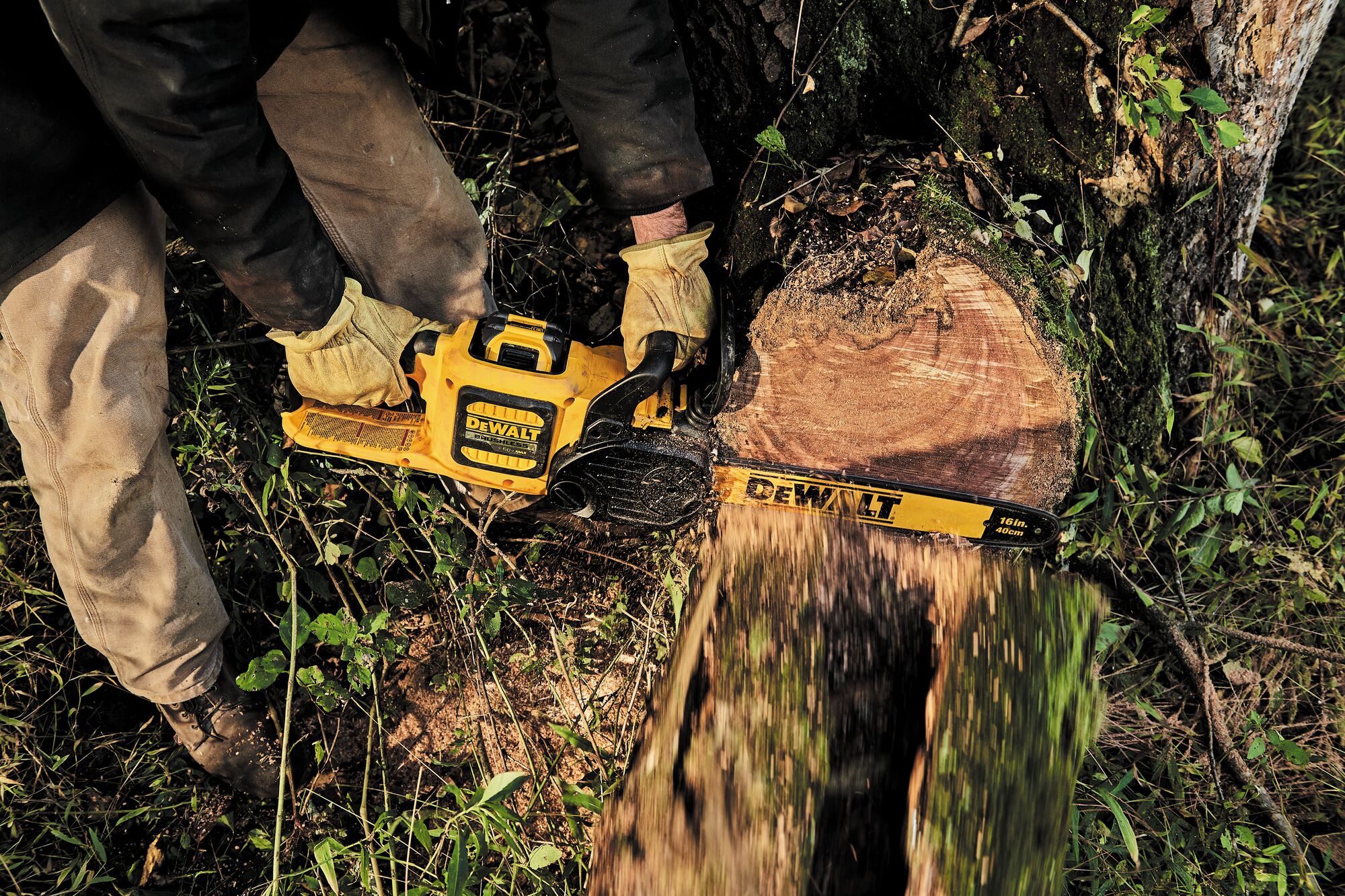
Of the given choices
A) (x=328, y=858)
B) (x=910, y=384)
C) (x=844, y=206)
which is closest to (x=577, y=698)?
(x=328, y=858)

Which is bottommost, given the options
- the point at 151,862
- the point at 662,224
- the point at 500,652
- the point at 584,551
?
the point at 151,862

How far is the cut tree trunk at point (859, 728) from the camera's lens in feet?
4.11

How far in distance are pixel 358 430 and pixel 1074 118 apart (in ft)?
6.40

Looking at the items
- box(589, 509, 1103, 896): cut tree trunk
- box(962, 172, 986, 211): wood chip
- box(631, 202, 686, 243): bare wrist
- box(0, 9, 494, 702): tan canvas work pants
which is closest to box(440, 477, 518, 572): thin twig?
box(0, 9, 494, 702): tan canvas work pants

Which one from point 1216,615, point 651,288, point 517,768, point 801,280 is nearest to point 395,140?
point 651,288

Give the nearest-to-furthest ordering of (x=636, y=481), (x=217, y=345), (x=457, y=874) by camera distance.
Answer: (x=457, y=874)
(x=636, y=481)
(x=217, y=345)

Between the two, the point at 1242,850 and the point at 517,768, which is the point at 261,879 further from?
the point at 1242,850

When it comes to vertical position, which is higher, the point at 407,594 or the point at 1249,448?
the point at 1249,448

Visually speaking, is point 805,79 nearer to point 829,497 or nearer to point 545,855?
point 829,497

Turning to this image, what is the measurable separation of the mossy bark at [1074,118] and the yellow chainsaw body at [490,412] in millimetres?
515

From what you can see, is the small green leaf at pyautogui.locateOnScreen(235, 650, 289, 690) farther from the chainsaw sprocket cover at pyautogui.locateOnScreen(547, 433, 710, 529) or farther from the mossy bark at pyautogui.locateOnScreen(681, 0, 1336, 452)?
the mossy bark at pyautogui.locateOnScreen(681, 0, 1336, 452)

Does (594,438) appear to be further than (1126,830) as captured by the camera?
Yes

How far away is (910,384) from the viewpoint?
1793 mm

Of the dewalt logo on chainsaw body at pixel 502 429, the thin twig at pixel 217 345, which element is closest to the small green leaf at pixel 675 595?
the dewalt logo on chainsaw body at pixel 502 429
